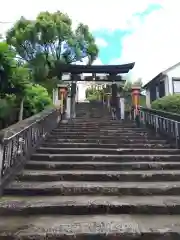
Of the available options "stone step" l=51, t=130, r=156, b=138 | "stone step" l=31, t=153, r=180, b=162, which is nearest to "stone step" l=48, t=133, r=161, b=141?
"stone step" l=51, t=130, r=156, b=138

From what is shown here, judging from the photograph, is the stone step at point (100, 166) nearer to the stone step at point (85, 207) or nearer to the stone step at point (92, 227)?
the stone step at point (85, 207)

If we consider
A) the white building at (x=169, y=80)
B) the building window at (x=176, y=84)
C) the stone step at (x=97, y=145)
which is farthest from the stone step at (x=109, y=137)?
the building window at (x=176, y=84)

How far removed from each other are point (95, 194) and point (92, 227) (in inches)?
42.6

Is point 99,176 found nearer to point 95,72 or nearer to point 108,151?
point 108,151

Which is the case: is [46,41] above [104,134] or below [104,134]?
above

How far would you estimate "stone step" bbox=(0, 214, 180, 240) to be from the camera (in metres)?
2.91

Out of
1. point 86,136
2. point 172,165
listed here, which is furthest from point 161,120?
point 172,165

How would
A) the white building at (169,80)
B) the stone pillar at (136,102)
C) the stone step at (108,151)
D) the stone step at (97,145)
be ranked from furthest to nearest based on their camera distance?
the white building at (169,80), the stone pillar at (136,102), the stone step at (97,145), the stone step at (108,151)

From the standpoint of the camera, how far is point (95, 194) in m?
4.17

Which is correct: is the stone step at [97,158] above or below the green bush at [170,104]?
below

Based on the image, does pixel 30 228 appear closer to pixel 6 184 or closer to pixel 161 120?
pixel 6 184

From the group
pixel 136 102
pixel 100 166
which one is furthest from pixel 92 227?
pixel 136 102

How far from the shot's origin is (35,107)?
467 inches

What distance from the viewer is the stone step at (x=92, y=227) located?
291 centimetres
